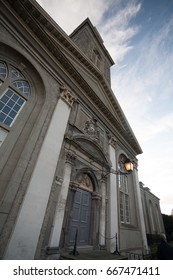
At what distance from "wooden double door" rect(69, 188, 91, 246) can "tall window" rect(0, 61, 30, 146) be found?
400 cm

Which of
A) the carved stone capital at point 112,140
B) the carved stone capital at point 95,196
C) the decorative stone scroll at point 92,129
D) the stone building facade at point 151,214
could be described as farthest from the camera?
the stone building facade at point 151,214

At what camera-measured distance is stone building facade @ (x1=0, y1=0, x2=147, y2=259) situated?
13.1 ft

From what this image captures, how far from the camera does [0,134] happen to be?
14.7ft

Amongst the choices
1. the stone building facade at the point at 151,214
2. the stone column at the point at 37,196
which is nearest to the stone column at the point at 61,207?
the stone column at the point at 37,196

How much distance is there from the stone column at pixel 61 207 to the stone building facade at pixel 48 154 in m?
0.03

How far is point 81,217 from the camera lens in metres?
6.23

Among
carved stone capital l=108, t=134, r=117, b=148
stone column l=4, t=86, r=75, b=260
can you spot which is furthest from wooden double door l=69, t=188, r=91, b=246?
carved stone capital l=108, t=134, r=117, b=148

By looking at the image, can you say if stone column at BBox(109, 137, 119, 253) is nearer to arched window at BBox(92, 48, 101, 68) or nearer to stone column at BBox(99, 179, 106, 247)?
stone column at BBox(99, 179, 106, 247)

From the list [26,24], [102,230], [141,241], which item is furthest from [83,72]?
[141,241]

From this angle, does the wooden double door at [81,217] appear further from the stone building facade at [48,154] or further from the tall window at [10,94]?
the tall window at [10,94]

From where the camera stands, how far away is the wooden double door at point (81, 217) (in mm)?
5686

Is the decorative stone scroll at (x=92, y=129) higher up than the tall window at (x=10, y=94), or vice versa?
the decorative stone scroll at (x=92, y=129)
